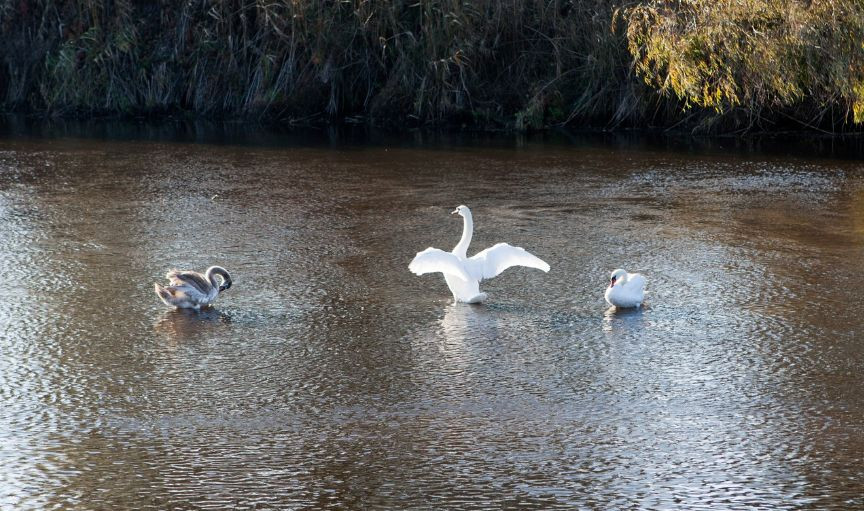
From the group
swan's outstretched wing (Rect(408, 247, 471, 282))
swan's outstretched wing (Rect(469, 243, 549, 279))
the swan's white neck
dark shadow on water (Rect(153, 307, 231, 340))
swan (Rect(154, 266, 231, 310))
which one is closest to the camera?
dark shadow on water (Rect(153, 307, 231, 340))

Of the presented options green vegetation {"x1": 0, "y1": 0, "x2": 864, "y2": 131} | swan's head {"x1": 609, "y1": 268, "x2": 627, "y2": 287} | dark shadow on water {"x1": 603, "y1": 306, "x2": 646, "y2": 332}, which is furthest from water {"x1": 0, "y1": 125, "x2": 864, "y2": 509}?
green vegetation {"x1": 0, "y1": 0, "x2": 864, "y2": 131}

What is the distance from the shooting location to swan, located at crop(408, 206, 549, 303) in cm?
744

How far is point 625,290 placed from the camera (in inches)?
288

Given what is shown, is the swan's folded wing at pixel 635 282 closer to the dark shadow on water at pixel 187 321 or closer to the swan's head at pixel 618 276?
the swan's head at pixel 618 276

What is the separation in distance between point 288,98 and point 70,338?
43.5 ft

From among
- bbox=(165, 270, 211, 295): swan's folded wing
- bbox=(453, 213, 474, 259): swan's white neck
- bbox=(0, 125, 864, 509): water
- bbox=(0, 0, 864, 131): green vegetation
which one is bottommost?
bbox=(0, 125, 864, 509): water

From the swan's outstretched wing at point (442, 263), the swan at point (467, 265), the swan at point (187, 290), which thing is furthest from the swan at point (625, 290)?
the swan at point (187, 290)

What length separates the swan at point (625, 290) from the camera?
7.33 m

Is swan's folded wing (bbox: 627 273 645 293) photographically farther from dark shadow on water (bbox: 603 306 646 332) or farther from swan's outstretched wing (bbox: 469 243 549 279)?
swan's outstretched wing (bbox: 469 243 549 279)

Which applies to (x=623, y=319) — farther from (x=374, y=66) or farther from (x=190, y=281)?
(x=374, y=66)

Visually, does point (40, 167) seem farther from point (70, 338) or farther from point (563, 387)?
point (563, 387)

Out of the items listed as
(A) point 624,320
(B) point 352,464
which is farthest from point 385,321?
(B) point 352,464

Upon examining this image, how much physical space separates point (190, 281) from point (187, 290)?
0.06 m

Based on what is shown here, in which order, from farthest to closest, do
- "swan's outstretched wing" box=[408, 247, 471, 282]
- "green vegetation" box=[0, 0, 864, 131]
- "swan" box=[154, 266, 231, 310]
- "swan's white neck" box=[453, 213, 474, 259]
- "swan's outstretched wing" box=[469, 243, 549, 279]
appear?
"green vegetation" box=[0, 0, 864, 131] < "swan's white neck" box=[453, 213, 474, 259] < "swan's outstretched wing" box=[469, 243, 549, 279] < "swan's outstretched wing" box=[408, 247, 471, 282] < "swan" box=[154, 266, 231, 310]
